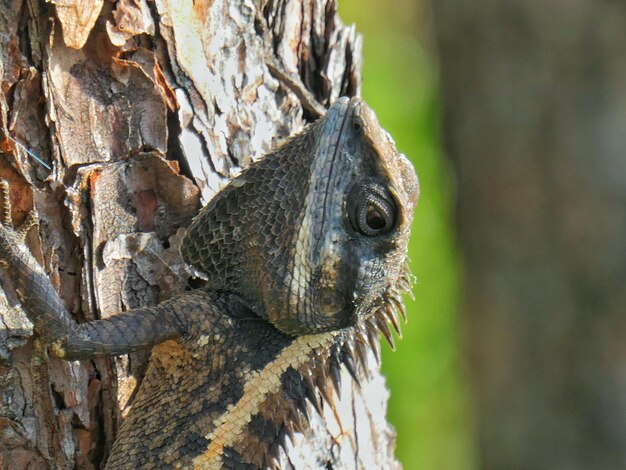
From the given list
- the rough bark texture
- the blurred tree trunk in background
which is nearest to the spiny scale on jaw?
A: the rough bark texture

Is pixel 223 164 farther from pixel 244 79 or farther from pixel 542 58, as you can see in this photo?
pixel 542 58

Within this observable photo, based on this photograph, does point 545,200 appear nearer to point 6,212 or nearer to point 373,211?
point 373,211

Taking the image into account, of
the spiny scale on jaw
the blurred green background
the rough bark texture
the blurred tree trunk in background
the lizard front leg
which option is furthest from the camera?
the blurred green background

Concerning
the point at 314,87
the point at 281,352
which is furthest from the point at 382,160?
the point at 314,87

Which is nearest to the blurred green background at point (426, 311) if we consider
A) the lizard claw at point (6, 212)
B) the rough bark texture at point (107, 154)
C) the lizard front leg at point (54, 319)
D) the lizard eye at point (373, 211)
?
the rough bark texture at point (107, 154)

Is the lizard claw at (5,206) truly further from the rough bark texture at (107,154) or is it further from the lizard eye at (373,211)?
the lizard eye at (373,211)

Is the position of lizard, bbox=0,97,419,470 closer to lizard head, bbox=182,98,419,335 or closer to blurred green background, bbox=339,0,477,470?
lizard head, bbox=182,98,419,335
